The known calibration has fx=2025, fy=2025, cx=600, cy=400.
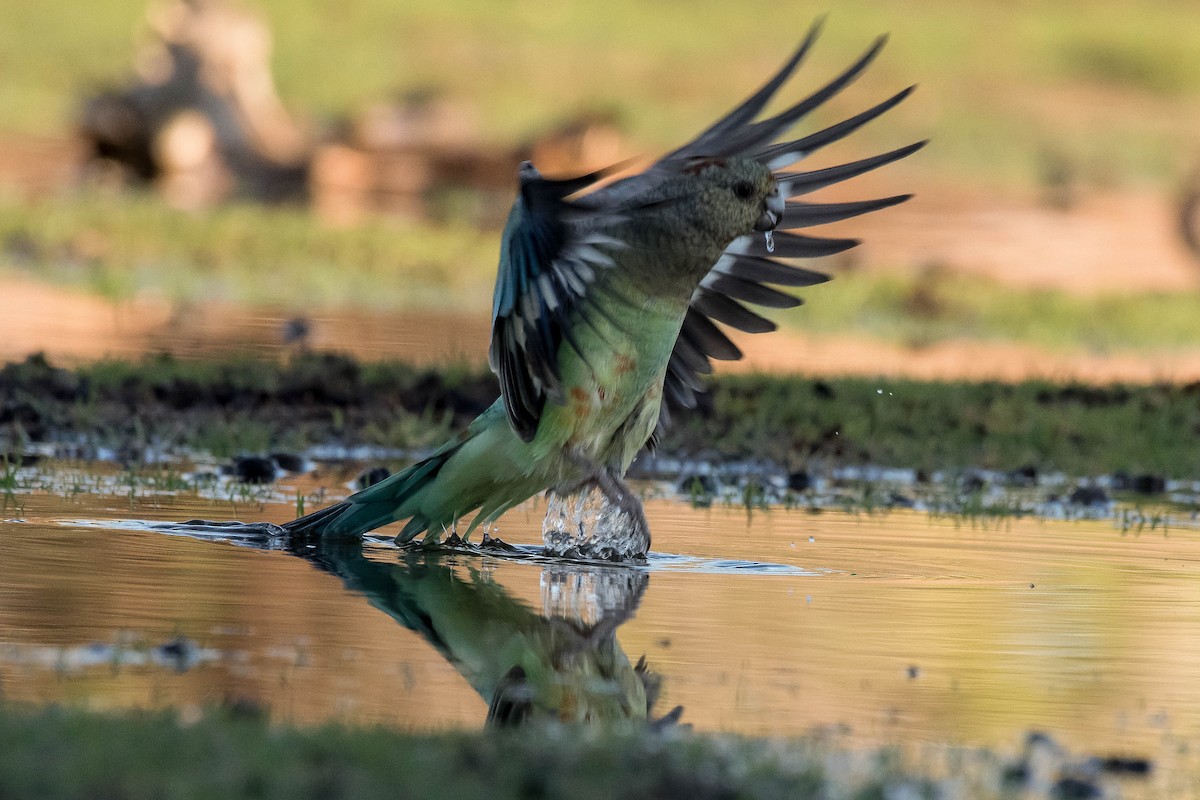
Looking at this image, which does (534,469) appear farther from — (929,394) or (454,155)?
(454,155)

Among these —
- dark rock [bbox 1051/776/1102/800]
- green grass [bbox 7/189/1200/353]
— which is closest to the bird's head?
dark rock [bbox 1051/776/1102/800]

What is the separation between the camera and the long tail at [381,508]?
6.43m

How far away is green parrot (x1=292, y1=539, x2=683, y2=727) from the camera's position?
4285mm

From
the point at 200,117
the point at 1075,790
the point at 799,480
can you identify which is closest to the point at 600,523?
the point at 799,480

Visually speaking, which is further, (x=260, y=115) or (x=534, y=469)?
(x=260, y=115)

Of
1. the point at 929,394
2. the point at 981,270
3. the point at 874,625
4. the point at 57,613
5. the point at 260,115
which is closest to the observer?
the point at 57,613

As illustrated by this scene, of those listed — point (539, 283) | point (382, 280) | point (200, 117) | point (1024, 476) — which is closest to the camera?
point (539, 283)

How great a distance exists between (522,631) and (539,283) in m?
1.21

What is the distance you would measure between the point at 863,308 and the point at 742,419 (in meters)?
8.04

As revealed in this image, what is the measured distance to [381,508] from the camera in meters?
6.49

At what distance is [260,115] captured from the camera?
2366 centimetres

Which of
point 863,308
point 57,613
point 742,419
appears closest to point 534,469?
point 57,613

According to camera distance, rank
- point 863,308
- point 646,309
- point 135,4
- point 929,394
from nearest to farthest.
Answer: point 646,309 → point 929,394 → point 863,308 → point 135,4

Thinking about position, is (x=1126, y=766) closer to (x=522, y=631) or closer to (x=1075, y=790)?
(x=1075, y=790)
